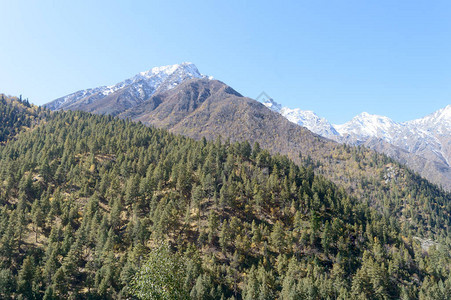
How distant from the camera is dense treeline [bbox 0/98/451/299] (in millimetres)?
77625

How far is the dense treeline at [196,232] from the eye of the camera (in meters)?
77.6

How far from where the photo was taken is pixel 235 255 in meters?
89.1

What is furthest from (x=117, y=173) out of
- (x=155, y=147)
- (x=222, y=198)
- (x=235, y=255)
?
(x=235, y=255)

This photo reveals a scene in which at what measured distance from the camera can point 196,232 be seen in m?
101

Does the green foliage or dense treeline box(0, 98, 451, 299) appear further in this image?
dense treeline box(0, 98, 451, 299)

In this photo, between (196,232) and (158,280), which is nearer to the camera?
(158,280)

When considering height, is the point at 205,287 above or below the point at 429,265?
below

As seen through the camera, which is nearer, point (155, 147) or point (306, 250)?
point (306, 250)

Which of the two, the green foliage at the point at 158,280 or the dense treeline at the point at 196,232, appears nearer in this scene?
the green foliage at the point at 158,280

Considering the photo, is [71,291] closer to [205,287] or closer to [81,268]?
[81,268]

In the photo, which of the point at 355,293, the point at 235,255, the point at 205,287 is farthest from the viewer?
the point at 235,255

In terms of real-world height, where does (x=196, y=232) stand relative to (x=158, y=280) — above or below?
below

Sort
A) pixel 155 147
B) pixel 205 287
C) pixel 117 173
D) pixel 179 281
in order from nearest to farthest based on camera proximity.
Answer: pixel 179 281, pixel 205 287, pixel 117 173, pixel 155 147

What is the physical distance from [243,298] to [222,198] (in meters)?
39.6
